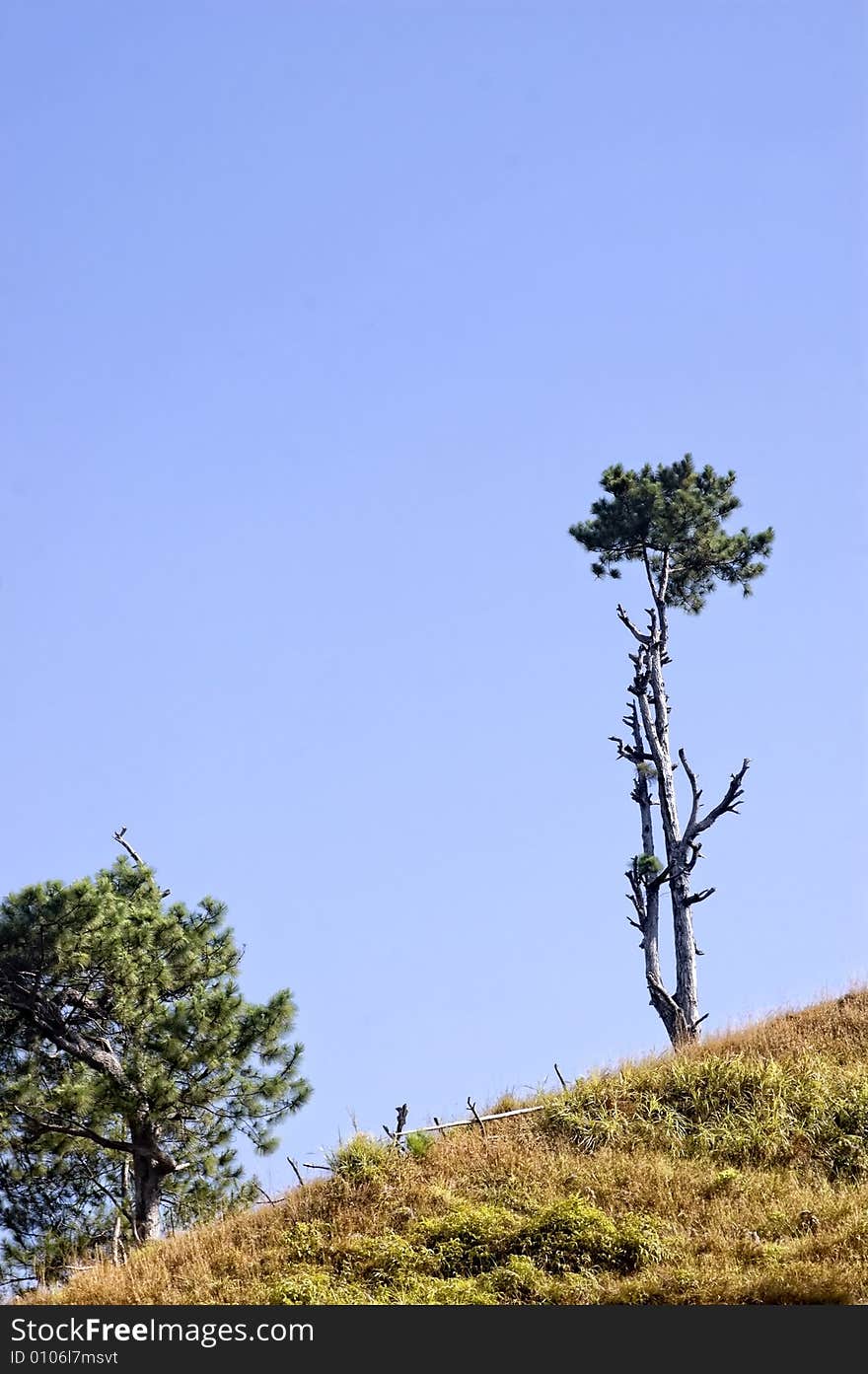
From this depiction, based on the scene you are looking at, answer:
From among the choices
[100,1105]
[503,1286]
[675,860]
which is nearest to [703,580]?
[675,860]

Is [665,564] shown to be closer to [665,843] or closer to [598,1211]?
[665,843]

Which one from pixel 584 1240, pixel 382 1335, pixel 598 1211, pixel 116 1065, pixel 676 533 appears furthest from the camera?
pixel 676 533

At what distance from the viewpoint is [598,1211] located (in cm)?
A: 1545

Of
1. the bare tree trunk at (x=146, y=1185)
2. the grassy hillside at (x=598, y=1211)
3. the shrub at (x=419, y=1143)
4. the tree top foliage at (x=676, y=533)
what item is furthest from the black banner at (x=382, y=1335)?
the tree top foliage at (x=676, y=533)

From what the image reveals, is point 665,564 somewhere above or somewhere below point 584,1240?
above

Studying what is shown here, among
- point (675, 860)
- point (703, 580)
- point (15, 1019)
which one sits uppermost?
point (703, 580)

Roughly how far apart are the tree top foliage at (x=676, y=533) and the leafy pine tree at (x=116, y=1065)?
1158 centimetres

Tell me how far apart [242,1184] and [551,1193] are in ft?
24.8

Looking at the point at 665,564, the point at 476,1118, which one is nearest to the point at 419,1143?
the point at 476,1118

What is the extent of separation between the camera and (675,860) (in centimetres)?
2508

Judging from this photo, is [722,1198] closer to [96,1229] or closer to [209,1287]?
[209,1287]

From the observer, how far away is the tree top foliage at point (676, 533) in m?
28.3

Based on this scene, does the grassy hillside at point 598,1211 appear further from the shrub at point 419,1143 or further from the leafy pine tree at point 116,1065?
the leafy pine tree at point 116,1065

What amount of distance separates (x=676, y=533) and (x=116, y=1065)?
14.7 metres
